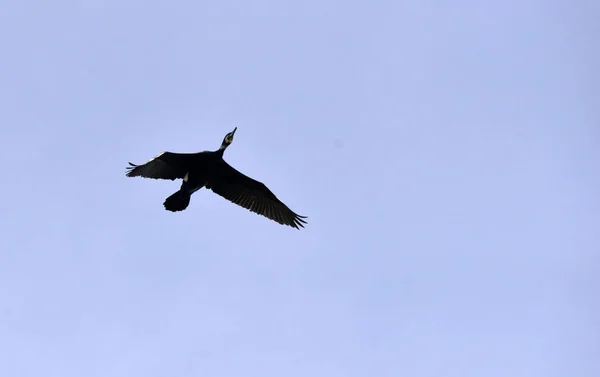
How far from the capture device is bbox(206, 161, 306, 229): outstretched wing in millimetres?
26375

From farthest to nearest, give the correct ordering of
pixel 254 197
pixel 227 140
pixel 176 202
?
pixel 254 197, pixel 227 140, pixel 176 202

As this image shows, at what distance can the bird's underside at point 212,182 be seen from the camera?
2452 centimetres

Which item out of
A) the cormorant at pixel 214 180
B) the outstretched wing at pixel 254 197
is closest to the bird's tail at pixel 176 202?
the cormorant at pixel 214 180

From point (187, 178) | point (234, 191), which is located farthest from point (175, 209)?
point (234, 191)

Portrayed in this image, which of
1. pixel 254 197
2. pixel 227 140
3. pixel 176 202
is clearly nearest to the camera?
pixel 176 202

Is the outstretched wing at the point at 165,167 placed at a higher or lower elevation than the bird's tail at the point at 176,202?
higher

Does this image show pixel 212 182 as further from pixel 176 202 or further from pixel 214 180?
pixel 176 202

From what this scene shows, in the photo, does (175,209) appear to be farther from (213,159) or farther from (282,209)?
(282,209)

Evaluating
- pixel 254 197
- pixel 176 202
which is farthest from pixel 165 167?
pixel 254 197

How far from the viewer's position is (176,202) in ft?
80.0

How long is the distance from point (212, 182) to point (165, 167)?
186 centimetres

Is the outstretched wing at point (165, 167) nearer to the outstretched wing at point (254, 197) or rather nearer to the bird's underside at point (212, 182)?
the bird's underside at point (212, 182)

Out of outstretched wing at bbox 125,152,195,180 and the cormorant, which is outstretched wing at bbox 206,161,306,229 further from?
outstretched wing at bbox 125,152,195,180

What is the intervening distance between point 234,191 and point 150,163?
3.07 meters
